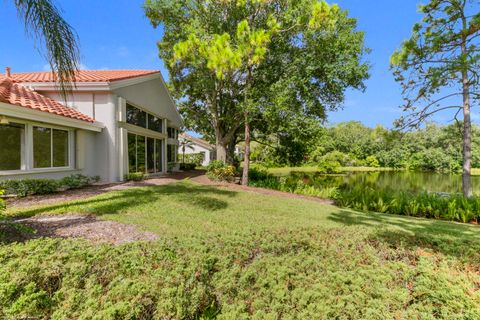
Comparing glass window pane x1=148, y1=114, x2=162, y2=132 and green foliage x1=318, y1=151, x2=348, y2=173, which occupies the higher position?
glass window pane x1=148, y1=114, x2=162, y2=132

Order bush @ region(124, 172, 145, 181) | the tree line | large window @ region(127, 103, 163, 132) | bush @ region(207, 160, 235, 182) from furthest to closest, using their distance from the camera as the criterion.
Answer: the tree line
bush @ region(207, 160, 235, 182)
large window @ region(127, 103, 163, 132)
bush @ region(124, 172, 145, 181)

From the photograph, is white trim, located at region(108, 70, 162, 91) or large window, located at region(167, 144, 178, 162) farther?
large window, located at region(167, 144, 178, 162)

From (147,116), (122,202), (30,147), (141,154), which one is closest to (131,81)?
(147,116)

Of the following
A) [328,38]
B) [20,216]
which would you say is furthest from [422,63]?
[20,216]

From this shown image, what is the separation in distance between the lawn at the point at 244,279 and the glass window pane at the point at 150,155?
12.8 metres

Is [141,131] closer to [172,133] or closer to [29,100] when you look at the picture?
[29,100]

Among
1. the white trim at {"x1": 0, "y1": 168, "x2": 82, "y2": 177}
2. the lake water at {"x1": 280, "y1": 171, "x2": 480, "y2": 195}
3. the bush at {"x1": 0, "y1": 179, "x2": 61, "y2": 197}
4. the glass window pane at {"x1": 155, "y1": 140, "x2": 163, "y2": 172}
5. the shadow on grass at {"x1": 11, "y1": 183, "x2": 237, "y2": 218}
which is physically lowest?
the lake water at {"x1": 280, "y1": 171, "x2": 480, "y2": 195}

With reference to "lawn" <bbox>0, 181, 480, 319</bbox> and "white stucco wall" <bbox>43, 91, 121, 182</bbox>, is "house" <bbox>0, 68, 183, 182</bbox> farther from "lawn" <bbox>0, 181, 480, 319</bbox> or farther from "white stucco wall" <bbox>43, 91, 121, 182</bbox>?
"lawn" <bbox>0, 181, 480, 319</bbox>

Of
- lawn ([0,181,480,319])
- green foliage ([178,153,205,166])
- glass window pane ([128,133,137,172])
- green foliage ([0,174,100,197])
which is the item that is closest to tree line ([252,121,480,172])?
green foliage ([178,153,205,166])

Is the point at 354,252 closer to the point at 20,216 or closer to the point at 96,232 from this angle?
the point at 96,232

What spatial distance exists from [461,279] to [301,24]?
1350 cm

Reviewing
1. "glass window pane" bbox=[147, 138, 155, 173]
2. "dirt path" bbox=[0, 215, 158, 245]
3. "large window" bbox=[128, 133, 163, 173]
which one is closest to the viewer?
"dirt path" bbox=[0, 215, 158, 245]

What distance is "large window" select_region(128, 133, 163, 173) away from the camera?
1357 cm

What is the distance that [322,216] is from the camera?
26.1 feet
